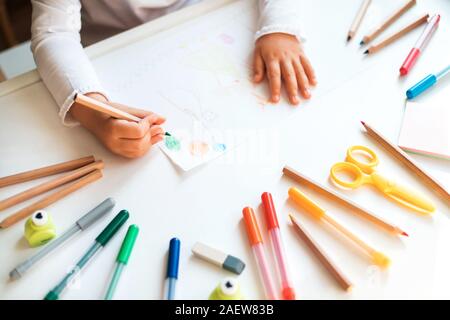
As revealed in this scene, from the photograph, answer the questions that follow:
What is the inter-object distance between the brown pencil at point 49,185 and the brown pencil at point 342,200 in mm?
232

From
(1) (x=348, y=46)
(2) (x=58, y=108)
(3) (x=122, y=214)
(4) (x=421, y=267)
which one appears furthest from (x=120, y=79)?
(4) (x=421, y=267)

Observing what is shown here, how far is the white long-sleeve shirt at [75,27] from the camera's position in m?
0.59

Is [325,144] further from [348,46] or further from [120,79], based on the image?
[120,79]

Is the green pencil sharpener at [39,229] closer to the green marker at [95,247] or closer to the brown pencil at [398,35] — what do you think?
the green marker at [95,247]

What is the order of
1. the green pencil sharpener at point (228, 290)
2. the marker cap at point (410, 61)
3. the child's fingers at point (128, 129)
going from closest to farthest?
the green pencil sharpener at point (228, 290), the child's fingers at point (128, 129), the marker cap at point (410, 61)

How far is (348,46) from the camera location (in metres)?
0.67

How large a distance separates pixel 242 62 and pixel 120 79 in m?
0.18

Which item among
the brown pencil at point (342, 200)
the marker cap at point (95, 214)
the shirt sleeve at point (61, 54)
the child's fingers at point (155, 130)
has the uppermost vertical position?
the shirt sleeve at point (61, 54)

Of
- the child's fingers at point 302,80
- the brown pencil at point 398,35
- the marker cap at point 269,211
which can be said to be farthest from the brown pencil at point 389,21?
the marker cap at point 269,211

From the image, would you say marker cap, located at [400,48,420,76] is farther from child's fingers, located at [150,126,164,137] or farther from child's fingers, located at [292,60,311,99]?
child's fingers, located at [150,126,164,137]

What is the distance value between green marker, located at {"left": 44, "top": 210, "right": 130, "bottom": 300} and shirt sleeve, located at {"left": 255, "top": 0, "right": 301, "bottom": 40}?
0.37m

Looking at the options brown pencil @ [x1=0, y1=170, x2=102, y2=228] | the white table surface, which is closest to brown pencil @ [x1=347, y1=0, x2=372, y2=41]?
the white table surface

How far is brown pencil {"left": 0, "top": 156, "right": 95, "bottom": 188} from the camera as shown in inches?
19.9

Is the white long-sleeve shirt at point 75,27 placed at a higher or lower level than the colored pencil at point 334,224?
higher
